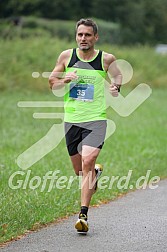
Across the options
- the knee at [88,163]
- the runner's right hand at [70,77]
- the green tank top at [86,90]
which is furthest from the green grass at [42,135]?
the runner's right hand at [70,77]

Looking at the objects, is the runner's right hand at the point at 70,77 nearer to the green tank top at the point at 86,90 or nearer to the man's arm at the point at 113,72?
the green tank top at the point at 86,90

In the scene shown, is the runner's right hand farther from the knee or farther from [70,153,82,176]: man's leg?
[70,153,82,176]: man's leg

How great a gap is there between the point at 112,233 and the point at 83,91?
1.53 metres

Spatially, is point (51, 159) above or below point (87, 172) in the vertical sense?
below

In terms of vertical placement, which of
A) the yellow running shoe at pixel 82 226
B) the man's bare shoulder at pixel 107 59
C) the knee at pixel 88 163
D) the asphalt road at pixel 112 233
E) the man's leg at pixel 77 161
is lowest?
the asphalt road at pixel 112 233

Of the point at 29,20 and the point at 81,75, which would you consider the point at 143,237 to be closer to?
the point at 81,75

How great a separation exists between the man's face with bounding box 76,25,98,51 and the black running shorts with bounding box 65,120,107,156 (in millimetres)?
815

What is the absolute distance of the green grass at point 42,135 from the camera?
9047 millimetres

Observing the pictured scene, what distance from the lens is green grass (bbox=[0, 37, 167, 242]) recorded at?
29.7 ft

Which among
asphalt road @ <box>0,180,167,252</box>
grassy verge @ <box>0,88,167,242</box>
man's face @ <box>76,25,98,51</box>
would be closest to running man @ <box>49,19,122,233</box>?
man's face @ <box>76,25,98,51</box>

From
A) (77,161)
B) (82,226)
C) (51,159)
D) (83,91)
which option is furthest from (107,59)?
(51,159)

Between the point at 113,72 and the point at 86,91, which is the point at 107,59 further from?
the point at 86,91

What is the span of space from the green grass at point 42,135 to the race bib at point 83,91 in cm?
147

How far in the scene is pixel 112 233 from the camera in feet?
25.9
